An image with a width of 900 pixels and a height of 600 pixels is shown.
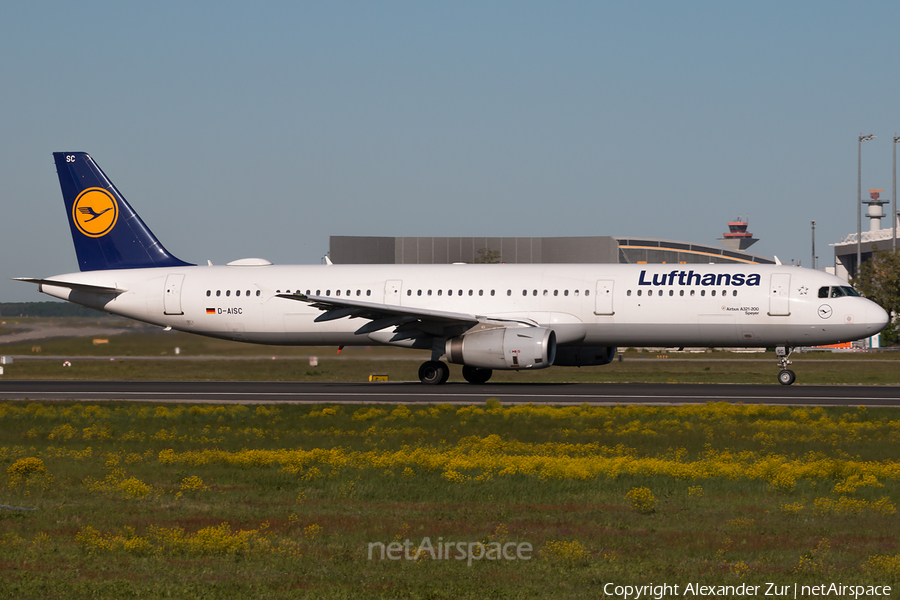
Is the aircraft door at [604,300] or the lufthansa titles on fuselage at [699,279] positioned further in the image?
the aircraft door at [604,300]

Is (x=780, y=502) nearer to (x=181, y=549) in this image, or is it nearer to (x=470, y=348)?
(x=181, y=549)

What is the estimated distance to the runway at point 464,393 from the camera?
87.6ft

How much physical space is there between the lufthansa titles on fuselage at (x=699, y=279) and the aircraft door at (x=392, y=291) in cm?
815

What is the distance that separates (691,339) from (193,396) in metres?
15.3

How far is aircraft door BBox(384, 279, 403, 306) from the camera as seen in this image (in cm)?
3444

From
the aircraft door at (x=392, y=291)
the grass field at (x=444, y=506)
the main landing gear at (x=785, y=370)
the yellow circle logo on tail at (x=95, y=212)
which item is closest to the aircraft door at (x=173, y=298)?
the yellow circle logo on tail at (x=95, y=212)

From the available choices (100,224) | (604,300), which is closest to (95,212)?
(100,224)

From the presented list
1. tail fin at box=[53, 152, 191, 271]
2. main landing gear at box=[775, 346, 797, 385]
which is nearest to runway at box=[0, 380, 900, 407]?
main landing gear at box=[775, 346, 797, 385]

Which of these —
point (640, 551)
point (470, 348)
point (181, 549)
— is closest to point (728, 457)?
point (640, 551)

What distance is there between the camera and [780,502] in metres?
12.0

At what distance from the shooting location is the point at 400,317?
105 feet

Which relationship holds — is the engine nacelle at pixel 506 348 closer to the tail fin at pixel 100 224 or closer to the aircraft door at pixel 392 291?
the aircraft door at pixel 392 291

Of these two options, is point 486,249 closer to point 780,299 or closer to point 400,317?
point 400,317

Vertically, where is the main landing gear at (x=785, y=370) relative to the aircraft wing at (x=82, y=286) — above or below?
below
